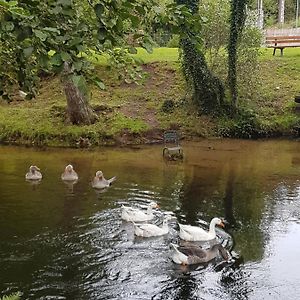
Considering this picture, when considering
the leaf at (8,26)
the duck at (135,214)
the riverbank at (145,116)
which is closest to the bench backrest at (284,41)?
the riverbank at (145,116)

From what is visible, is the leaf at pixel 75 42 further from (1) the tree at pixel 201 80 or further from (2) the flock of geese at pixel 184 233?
(1) the tree at pixel 201 80

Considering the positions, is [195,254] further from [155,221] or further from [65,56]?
Answer: [65,56]

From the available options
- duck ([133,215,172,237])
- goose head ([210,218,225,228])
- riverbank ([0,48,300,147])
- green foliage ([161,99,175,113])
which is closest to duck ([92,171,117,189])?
duck ([133,215,172,237])

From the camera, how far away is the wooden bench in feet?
122

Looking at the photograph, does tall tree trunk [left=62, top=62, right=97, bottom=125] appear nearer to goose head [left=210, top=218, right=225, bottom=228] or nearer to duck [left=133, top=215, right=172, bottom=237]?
duck [left=133, top=215, right=172, bottom=237]

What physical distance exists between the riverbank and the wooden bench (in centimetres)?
397

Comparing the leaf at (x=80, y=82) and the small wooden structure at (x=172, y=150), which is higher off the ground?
the leaf at (x=80, y=82)

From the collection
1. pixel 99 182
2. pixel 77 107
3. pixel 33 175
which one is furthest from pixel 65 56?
pixel 77 107

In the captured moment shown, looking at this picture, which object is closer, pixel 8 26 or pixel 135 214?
pixel 8 26

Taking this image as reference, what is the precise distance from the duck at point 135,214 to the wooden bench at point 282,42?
84.2ft

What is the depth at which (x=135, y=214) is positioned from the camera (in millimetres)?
13789

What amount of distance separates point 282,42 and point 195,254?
94.9 ft

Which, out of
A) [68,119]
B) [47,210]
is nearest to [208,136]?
[68,119]

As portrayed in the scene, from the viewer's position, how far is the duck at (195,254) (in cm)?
1106
